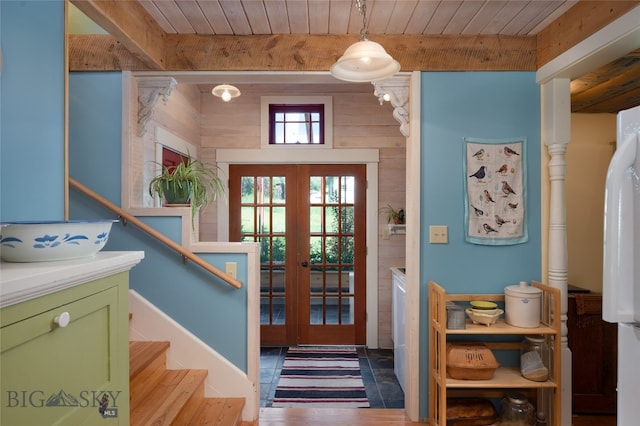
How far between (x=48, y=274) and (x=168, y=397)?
4.67ft

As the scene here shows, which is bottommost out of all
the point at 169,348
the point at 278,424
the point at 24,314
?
the point at 278,424

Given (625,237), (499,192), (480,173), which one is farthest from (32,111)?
(499,192)

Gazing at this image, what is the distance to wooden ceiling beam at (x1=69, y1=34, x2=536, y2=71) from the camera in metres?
2.28

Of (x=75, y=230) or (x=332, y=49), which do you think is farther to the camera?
(x=332, y=49)

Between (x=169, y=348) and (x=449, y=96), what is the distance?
2349 millimetres

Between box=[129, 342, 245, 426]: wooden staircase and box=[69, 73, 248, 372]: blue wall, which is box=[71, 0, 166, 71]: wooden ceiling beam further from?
box=[129, 342, 245, 426]: wooden staircase

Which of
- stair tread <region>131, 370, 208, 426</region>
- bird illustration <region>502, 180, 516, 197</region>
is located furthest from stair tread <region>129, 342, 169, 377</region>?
bird illustration <region>502, 180, 516, 197</region>

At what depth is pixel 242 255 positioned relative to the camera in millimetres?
2287

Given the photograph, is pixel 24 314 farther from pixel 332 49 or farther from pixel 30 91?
pixel 332 49

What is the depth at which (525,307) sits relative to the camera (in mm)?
2051

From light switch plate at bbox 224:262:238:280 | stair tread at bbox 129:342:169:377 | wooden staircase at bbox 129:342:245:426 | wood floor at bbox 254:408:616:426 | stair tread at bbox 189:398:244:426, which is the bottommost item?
wood floor at bbox 254:408:616:426

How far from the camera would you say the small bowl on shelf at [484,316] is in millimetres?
2043

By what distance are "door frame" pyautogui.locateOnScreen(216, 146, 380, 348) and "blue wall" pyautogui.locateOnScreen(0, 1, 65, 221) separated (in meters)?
2.30

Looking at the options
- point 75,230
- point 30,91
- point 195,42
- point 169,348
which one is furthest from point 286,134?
point 75,230
